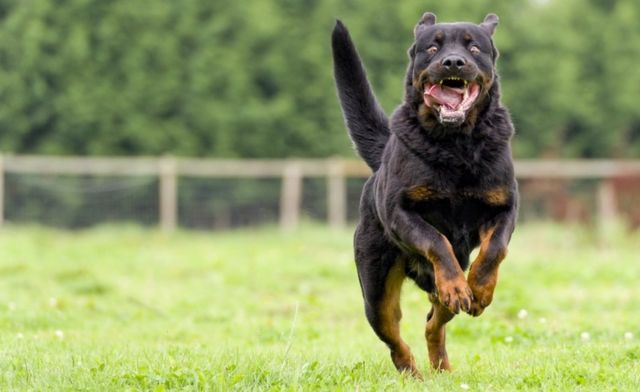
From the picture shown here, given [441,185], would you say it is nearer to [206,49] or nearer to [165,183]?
[165,183]

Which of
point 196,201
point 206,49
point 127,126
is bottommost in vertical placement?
point 196,201

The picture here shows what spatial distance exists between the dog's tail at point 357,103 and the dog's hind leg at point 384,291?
2.07ft

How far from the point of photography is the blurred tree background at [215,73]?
24234 mm

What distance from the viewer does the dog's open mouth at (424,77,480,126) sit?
5334mm

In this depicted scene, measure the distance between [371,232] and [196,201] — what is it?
699 inches

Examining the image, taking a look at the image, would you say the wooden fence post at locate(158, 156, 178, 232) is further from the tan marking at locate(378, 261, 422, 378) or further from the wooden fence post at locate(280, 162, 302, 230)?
the tan marking at locate(378, 261, 422, 378)

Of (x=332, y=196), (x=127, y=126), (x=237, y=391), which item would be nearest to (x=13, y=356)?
(x=237, y=391)

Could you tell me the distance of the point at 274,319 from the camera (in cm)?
989

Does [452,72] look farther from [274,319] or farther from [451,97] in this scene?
[274,319]

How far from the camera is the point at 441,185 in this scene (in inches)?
210

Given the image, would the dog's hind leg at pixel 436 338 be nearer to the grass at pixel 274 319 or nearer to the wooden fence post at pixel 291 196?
the grass at pixel 274 319

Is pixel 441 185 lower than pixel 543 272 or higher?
higher

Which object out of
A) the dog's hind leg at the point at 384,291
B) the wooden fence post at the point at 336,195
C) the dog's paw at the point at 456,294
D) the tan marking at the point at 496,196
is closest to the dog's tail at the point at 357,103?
the dog's hind leg at the point at 384,291

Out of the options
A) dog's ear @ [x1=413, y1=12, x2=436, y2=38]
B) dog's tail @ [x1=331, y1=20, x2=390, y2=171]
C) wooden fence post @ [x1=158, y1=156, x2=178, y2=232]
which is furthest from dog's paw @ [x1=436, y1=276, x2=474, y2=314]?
wooden fence post @ [x1=158, y1=156, x2=178, y2=232]
